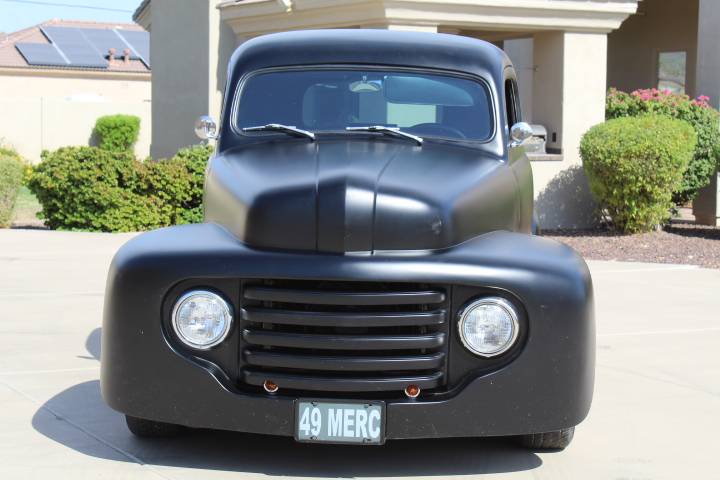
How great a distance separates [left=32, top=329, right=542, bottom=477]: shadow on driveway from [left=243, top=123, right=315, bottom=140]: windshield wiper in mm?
1494

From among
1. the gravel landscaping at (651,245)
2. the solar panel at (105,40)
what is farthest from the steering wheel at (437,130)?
the solar panel at (105,40)

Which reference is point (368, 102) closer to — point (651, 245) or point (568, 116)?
point (651, 245)

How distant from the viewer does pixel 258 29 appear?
16.2 m

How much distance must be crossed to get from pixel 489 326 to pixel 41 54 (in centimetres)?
3734

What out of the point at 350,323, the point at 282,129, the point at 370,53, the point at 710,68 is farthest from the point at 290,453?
the point at 710,68

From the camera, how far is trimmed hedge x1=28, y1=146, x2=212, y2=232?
1436 centimetres

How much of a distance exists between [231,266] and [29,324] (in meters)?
4.19

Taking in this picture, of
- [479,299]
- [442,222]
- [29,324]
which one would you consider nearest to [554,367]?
[479,299]

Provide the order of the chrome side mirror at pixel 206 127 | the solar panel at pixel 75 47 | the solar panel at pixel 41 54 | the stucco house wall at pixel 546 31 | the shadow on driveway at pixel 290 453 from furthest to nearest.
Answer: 1. the solar panel at pixel 75 47
2. the solar panel at pixel 41 54
3. the stucco house wall at pixel 546 31
4. the chrome side mirror at pixel 206 127
5. the shadow on driveway at pixel 290 453

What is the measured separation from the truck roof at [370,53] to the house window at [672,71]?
1492 centimetres

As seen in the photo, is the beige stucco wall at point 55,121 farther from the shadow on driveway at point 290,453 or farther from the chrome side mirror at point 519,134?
the shadow on driveway at point 290,453

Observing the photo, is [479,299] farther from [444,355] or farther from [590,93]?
[590,93]

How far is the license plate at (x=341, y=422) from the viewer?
4.57 meters

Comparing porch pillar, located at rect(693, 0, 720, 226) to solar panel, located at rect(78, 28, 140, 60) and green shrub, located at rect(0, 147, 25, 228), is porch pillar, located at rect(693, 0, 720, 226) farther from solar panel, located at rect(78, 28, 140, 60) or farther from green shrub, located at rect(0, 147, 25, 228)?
solar panel, located at rect(78, 28, 140, 60)
